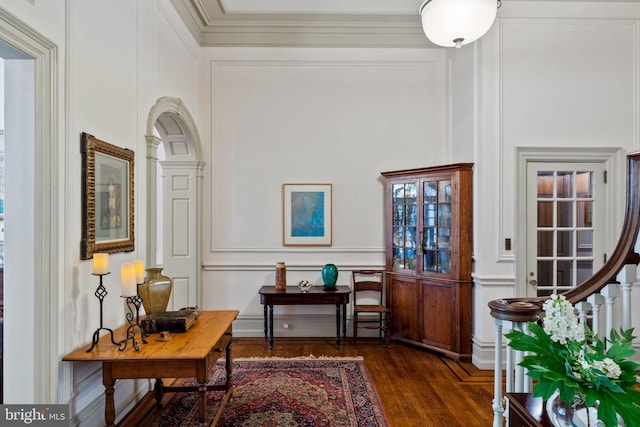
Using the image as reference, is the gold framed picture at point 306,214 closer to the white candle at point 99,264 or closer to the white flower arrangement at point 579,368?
the white candle at point 99,264

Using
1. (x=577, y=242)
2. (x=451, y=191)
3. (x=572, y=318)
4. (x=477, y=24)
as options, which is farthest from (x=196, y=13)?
(x=577, y=242)

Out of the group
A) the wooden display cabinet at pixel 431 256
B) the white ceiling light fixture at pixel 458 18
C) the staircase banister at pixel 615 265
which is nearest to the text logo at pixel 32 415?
the staircase banister at pixel 615 265

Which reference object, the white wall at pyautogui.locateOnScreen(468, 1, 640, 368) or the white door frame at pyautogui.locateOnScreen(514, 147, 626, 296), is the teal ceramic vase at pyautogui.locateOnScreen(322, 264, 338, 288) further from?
the white door frame at pyautogui.locateOnScreen(514, 147, 626, 296)

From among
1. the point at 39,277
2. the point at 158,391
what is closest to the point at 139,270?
the point at 39,277

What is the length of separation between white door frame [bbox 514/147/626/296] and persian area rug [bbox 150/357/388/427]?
2.07 metres

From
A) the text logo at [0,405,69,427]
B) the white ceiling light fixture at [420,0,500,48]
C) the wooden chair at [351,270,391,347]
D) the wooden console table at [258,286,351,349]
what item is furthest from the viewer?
the wooden chair at [351,270,391,347]

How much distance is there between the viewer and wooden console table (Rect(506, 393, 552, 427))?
1.20 m

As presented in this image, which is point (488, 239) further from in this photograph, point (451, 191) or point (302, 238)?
point (302, 238)

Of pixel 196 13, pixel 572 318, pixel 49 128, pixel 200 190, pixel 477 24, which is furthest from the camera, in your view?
pixel 200 190

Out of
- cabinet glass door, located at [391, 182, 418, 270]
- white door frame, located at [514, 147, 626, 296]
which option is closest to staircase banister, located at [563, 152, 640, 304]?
white door frame, located at [514, 147, 626, 296]

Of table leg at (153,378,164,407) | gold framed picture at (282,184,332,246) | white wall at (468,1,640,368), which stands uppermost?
white wall at (468,1,640,368)

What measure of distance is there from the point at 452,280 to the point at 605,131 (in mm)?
2328

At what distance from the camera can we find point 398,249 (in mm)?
4332

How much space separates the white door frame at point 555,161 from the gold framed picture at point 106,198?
380 centimetres
